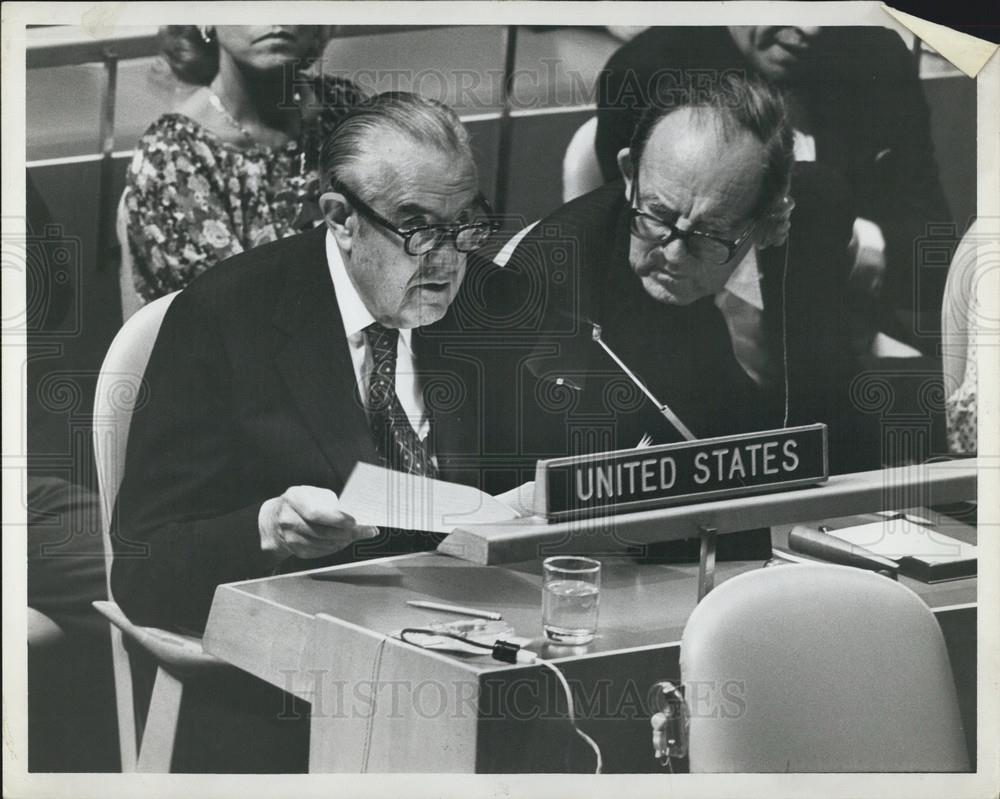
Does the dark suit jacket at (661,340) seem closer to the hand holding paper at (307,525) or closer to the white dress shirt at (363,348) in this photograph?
the white dress shirt at (363,348)

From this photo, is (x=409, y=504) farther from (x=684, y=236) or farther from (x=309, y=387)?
(x=684, y=236)

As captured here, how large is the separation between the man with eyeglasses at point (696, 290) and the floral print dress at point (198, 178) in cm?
54

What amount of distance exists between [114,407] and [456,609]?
919mm

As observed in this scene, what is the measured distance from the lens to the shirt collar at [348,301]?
262 centimetres

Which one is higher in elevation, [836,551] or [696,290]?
[696,290]

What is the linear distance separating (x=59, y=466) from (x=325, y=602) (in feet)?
2.31

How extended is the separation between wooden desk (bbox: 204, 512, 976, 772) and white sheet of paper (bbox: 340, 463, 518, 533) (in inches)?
3.5

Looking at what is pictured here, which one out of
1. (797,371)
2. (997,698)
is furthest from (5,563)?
(997,698)

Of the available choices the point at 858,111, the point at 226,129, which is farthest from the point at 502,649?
the point at 858,111

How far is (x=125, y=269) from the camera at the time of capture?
2605 mm

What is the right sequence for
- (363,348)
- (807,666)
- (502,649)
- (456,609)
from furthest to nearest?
(363,348) < (456,609) < (502,649) < (807,666)

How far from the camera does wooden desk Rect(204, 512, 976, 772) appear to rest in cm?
252

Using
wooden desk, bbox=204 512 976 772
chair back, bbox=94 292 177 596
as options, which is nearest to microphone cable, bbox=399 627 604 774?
wooden desk, bbox=204 512 976 772

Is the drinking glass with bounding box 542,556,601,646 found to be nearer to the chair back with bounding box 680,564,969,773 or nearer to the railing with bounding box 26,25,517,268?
the chair back with bounding box 680,564,969,773
